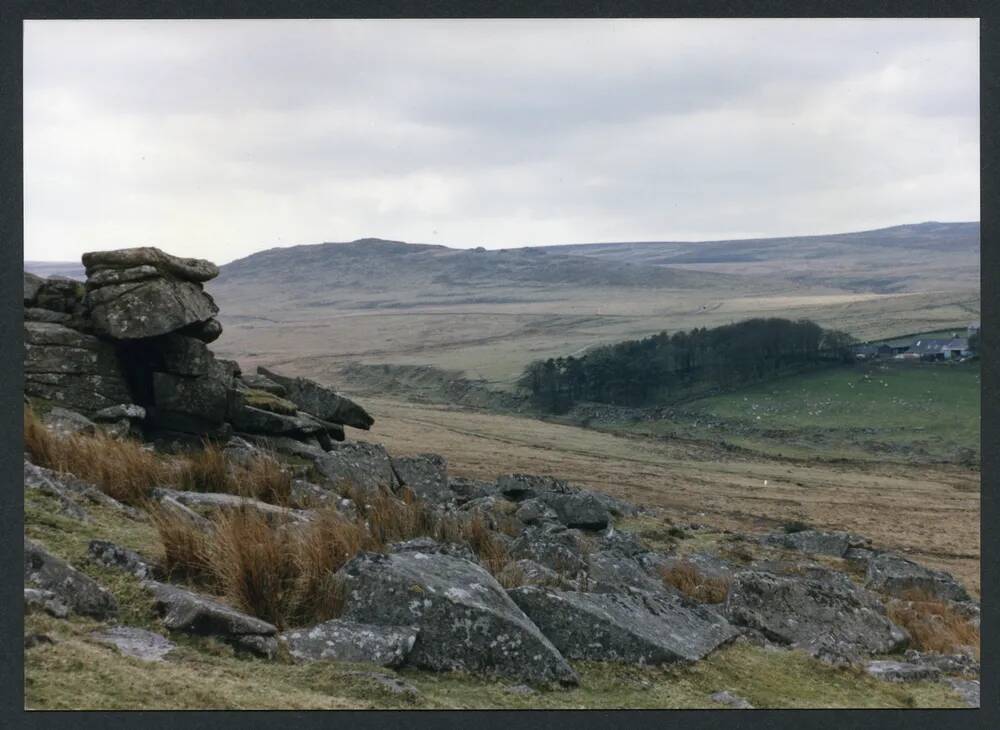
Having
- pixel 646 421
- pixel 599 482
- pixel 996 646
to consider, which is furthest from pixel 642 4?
pixel 646 421

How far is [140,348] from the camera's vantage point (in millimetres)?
13531

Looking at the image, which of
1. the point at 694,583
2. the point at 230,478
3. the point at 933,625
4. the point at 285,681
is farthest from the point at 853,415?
the point at 285,681

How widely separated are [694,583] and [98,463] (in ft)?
20.2

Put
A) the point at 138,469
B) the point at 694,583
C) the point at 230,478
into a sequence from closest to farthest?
the point at 138,469 < the point at 230,478 < the point at 694,583

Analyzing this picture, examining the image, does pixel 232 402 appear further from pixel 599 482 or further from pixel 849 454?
pixel 849 454

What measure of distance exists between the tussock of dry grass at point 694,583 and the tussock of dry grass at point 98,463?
17.6ft

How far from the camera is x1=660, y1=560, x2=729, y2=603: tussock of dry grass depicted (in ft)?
31.6

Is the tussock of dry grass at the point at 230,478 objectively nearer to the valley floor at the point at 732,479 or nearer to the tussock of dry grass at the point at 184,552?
the tussock of dry grass at the point at 184,552

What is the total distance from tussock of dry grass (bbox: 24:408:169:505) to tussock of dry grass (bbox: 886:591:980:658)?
7.33 meters

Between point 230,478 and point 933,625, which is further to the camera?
point 933,625

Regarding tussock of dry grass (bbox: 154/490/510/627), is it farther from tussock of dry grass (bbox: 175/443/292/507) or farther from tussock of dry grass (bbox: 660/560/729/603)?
tussock of dry grass (bbox: 660/560/729/603)

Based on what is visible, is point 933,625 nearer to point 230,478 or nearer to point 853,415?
point 230,478

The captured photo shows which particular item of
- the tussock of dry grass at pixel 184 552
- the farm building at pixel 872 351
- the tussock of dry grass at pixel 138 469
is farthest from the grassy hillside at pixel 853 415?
the tussock of dry grass at pixel 184 552

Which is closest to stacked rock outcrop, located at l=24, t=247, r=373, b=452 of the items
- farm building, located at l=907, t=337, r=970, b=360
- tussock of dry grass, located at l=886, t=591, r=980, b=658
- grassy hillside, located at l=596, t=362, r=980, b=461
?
tussock of dry grass, located at l=886, t=591, r=980, b=658
